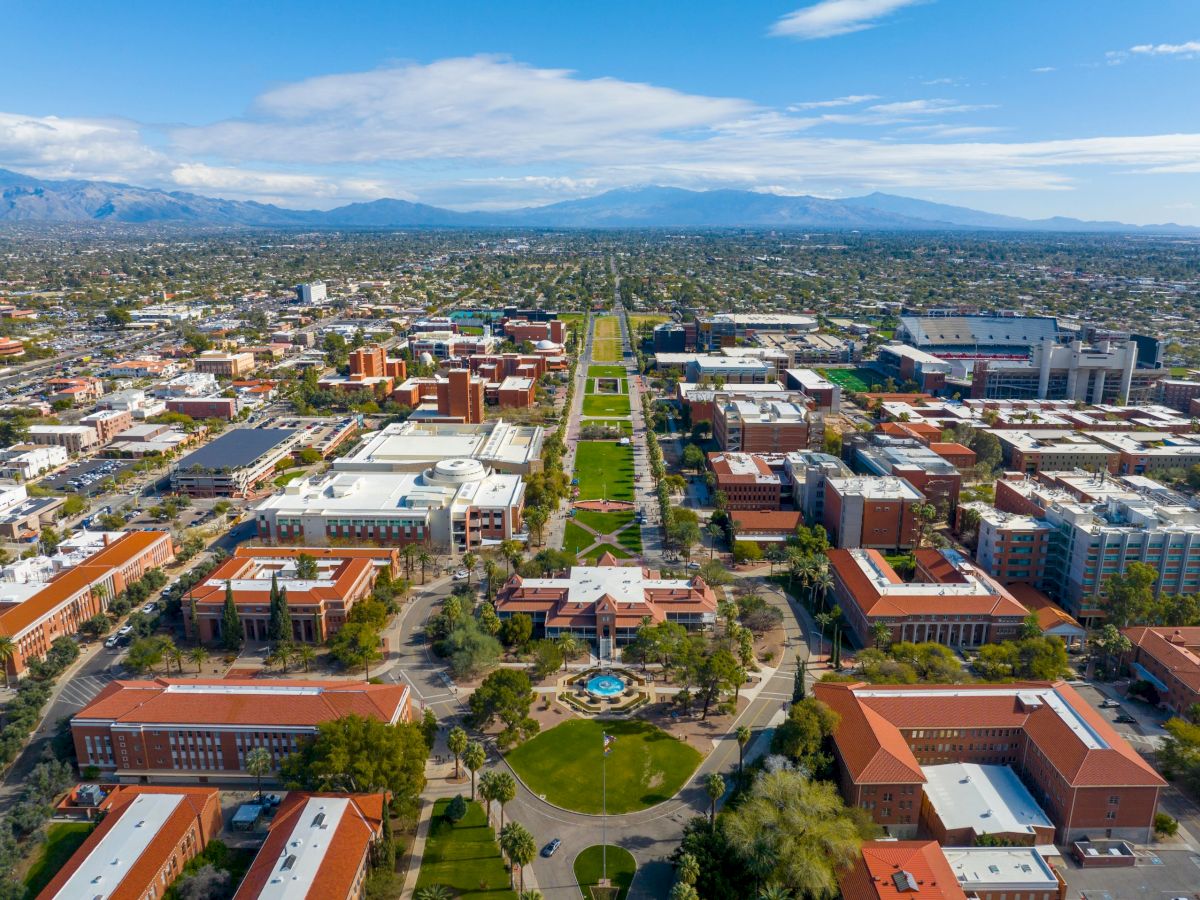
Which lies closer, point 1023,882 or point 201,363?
point 1023,882

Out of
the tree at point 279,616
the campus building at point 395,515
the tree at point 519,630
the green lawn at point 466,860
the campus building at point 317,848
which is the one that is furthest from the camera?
the campus building at point 395,515

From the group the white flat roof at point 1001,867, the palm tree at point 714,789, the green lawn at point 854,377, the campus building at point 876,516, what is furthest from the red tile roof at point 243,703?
the green lawn at point 854,377

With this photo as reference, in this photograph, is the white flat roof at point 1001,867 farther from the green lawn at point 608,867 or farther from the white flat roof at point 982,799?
the green lawn at point 608,867

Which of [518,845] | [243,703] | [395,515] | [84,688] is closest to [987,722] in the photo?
[518,845]

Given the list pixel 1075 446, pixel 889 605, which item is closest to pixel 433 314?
pixel 1075 446

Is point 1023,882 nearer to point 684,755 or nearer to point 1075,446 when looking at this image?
point 684,755

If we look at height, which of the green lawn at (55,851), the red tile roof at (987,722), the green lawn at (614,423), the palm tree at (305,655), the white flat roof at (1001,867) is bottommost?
the green lawn at (55,851)
